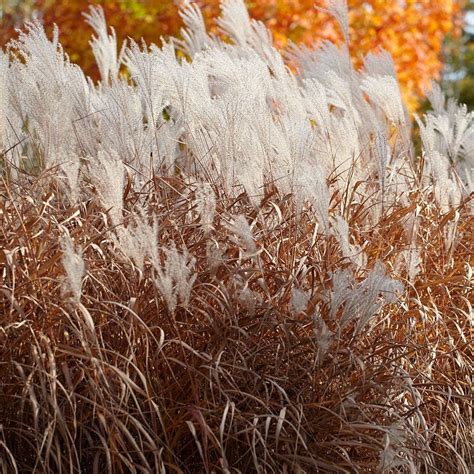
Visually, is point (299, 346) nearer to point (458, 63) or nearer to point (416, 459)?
point (416, 459)

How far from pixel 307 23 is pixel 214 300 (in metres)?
5.30

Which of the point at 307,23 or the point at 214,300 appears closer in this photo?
the point at 214,300

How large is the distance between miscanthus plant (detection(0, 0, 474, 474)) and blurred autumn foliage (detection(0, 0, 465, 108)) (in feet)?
14.0

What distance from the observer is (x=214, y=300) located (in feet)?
9.32

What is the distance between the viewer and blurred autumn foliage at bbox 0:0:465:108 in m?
7.79

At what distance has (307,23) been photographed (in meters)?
7.79

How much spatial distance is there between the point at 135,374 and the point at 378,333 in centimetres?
82

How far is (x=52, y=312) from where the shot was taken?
2.57 meters

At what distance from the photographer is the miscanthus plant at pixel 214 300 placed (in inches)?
98.5

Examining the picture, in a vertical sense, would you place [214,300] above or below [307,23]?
above

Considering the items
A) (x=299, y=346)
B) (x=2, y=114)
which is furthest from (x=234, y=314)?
(x=2, y=114)

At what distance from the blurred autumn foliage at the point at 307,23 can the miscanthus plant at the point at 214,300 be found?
168 inches

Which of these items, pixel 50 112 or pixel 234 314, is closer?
pixel 234 314

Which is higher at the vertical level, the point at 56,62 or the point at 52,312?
the point at 56,62
